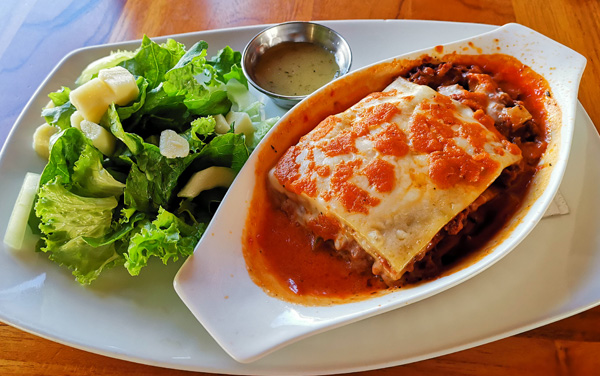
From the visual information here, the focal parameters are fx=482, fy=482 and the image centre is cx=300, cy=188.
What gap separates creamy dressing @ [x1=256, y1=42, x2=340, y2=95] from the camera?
251 cm

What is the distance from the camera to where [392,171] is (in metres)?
1.73

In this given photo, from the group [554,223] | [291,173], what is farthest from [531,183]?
[291,173]

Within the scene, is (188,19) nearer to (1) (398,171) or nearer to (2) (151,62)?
(2) (151,62)

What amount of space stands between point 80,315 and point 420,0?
269 centimetres

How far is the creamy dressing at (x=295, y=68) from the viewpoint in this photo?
2.51m

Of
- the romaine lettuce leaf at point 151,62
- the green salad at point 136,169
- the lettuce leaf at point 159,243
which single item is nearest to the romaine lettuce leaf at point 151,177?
the green salad at point 136,169

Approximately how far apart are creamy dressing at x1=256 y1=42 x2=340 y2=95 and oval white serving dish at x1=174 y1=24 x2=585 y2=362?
46 centimetres

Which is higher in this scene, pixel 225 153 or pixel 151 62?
pixel 151 62

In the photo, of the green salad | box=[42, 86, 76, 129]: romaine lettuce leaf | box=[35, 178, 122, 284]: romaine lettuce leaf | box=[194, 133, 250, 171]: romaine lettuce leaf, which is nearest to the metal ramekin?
the green salad

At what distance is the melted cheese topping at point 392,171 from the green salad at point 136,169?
1.13 feet

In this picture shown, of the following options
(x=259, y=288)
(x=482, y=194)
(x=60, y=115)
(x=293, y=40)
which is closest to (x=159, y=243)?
(x=259, y=288)

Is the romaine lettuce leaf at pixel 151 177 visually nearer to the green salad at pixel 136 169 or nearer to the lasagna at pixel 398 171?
the green salad at pixel 136 169

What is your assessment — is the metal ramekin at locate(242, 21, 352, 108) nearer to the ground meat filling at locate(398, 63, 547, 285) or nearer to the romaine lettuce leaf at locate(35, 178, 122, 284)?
the ground meat filling at locate(398, 63, 547, 285)

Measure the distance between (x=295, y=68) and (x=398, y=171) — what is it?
110 centimetres
